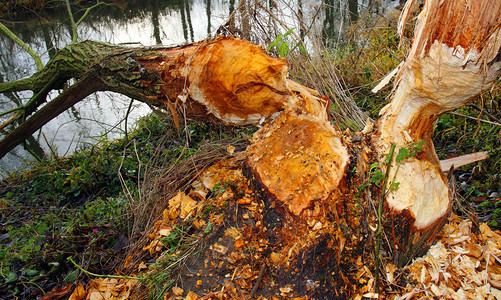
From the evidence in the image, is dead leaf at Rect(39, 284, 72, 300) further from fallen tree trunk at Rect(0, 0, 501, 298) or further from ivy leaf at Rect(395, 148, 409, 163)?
ivy leaf at Rect(395, 148, 409, 163)

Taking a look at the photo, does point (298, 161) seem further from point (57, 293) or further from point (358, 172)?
point (57, 293)

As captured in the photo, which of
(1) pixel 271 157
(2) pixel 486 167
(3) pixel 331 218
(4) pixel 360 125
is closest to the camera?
(3) pixel 331 218

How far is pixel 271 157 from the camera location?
1.67 metres

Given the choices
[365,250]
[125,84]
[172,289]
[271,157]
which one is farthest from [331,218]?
[125,84]

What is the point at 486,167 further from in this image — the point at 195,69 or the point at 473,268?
the point at 195,69

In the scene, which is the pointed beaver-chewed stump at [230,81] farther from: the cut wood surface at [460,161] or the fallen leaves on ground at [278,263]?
the cut wood surface at [460,161]

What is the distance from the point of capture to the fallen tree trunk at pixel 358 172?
129 centimetres

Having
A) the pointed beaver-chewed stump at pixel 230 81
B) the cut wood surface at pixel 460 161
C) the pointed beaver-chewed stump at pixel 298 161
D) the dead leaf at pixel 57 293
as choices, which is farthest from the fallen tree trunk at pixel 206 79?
the dead leaf at pixel 57 293

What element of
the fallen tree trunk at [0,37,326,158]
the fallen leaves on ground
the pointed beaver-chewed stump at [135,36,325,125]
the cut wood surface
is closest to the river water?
the fallen tree trunk at [0,37,326,158]

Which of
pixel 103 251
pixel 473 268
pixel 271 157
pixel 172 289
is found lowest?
pixel 103 251

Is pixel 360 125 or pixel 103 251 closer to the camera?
pixel 103 251

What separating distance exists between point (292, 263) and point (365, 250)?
0.38m

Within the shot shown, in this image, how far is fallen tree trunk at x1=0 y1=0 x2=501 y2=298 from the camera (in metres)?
1.29

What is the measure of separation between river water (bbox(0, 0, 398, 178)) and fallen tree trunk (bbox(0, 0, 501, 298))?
7.90 ft
